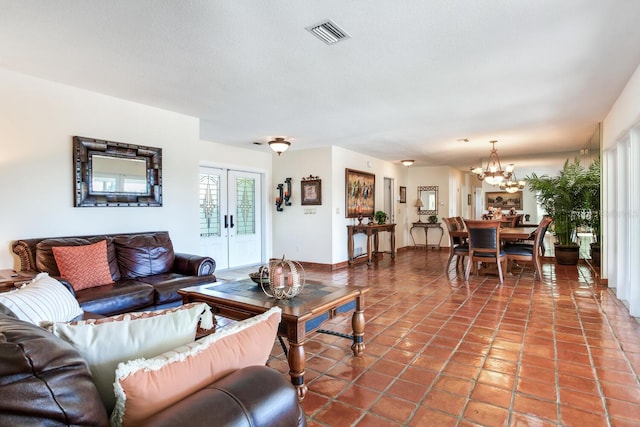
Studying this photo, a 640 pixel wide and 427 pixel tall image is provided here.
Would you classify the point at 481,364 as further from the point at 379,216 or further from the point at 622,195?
the point at 379,216

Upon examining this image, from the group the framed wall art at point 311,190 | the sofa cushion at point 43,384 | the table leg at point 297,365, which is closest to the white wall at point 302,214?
the framed wall art at point 311,190

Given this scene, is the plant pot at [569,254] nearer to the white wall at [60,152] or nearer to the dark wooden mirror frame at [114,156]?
the white wall at [60,152]

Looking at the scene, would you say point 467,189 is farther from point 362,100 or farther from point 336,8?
point 336,8

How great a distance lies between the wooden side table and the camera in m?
2.45

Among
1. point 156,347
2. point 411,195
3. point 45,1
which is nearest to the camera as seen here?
point 156,347

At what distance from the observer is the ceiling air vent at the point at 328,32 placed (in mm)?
2305

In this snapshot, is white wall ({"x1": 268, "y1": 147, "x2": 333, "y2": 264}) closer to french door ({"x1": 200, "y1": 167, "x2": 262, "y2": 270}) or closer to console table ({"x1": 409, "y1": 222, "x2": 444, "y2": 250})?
french door ({"x1": 200, "y1": 167, "x2": 262, "y2": 270})

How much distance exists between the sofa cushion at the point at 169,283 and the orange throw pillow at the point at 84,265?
1.18ft

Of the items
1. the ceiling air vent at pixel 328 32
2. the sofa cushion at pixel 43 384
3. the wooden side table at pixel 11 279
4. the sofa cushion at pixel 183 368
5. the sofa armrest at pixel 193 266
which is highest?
the ceiling air vent at pixel 328 32

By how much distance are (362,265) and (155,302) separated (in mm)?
4480

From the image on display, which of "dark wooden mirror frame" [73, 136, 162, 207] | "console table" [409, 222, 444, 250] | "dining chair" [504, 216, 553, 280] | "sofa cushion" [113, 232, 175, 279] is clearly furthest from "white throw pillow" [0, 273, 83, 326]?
"console table" [409, 222, 444, 250]

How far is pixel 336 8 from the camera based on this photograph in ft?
6.95

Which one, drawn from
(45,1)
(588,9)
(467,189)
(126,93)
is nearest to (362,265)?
(126,93)

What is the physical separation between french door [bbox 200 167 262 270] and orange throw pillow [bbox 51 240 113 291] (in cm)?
291
